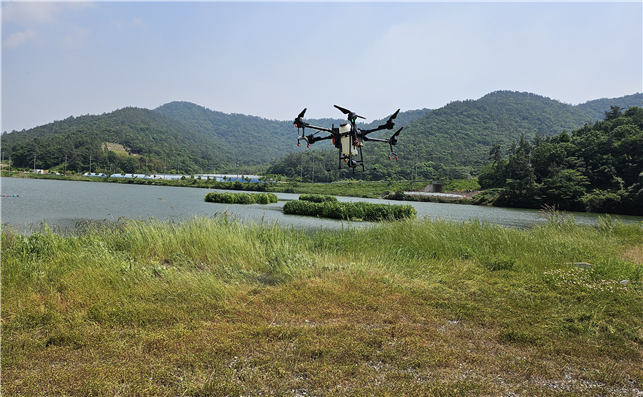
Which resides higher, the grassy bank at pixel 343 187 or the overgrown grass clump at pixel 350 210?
the grassy bank at pixel 343 187

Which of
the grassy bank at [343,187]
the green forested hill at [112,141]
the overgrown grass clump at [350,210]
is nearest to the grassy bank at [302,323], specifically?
the overgrown grass clump at [350,210]

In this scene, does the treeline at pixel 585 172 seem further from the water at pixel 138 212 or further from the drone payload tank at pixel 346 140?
the drone payload tank at pixel 346 140

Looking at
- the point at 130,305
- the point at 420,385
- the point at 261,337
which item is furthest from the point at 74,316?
the point at 420,385

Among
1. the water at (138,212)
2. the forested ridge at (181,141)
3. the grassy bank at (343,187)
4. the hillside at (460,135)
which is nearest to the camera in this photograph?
the water at (138,212)

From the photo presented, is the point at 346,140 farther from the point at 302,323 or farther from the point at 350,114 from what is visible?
the point at 302,323

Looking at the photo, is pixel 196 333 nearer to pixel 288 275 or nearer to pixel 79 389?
pixel 79 389

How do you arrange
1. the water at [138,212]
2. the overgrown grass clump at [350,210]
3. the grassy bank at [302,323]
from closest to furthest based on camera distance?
1. the grassy bank at [302,323]
2. the water at [138,212]
3. the overgrown grass clump at [350,210]

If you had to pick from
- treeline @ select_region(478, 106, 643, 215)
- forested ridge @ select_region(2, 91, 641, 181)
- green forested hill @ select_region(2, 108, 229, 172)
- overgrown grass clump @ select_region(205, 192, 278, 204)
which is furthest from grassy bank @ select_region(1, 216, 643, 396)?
green forested hill @ select_region(2, 108, 229, 172)
